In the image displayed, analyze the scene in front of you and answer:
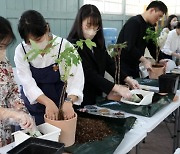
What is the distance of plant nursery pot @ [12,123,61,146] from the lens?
92cm

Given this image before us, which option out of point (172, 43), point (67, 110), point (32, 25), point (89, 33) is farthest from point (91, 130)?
point (172, 43)

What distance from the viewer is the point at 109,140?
41.3 inches

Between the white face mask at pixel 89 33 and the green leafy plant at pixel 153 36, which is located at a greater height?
the white face mask at pixel 89 33

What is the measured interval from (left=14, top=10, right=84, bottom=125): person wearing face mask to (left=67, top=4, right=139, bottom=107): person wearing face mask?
236 mm

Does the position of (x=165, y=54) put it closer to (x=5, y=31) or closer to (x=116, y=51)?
(x=116, y=51)

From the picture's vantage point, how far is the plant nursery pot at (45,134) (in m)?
0.92

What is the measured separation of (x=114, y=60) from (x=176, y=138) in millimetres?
947

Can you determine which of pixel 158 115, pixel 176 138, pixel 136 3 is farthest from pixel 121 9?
pixel 158 115

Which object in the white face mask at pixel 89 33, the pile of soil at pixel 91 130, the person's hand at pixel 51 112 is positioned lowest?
the pile of soil at pixel 91 130

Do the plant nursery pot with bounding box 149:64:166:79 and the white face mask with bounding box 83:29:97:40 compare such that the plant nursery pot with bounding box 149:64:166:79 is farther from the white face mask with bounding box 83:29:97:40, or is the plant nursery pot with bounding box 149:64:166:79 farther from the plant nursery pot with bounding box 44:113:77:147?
the plant nursery pot with bounding box 44:113:77:147

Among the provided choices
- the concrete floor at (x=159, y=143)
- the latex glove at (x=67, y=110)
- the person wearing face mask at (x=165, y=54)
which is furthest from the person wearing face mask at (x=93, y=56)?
the concrete floor at (x=159, y=143)

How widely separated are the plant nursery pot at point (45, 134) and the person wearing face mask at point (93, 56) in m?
0.62

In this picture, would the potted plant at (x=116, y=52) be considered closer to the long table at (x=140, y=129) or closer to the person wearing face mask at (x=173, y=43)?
the long table at (x=140, y=129)

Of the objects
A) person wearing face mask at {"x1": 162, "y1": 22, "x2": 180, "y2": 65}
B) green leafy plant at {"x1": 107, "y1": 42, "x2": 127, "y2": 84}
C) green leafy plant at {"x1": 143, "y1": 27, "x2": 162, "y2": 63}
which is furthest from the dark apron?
person wearing face mask at {"x1": 162, "y1": 22, "x2": 180, "y2": 65}
